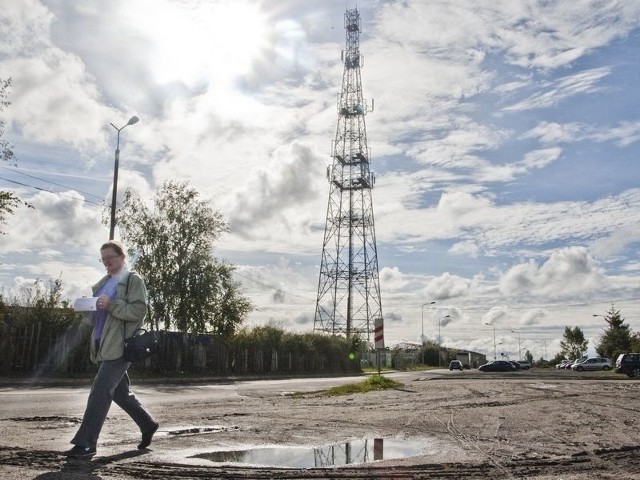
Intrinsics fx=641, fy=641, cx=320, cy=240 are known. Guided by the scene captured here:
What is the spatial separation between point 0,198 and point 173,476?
19.8 meters

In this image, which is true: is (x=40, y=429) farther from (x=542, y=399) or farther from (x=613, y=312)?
(x=613, y=312)

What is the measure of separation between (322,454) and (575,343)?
359ft

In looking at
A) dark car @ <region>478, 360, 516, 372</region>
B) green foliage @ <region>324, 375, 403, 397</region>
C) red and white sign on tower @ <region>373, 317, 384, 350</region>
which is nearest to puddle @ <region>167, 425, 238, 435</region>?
green foliage @ <region>324, 375, 403, 397</region>

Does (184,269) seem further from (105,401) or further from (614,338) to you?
(614,338)

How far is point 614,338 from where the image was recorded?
8425 cm

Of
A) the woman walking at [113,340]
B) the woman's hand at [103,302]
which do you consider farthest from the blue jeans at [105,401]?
the woman's hand at [103,302]

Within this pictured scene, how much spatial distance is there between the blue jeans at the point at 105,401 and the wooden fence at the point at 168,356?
2019 cm

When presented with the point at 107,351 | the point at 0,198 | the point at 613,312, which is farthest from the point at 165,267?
the point at 613,312

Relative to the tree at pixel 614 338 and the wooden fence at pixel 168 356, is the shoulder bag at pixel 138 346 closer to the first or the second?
the wooden fence at pixel 168 356

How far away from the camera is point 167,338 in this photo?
31375 millimetres

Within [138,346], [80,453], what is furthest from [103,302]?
[80,453]

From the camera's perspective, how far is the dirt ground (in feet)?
15.9

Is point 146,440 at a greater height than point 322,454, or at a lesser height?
greater

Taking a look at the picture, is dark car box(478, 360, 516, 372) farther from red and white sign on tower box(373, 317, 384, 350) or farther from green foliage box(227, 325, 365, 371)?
red and white sign on tower box(373, 317, 384, 350)
